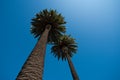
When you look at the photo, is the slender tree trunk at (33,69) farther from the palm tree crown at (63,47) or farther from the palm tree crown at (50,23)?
the palm tree crown at (63,47)

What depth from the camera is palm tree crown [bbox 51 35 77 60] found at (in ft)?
73.1

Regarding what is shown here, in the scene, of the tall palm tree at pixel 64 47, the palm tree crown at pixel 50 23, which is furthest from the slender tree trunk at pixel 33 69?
the tall palm tree at pixel 64 47

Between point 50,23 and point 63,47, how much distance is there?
6622mm

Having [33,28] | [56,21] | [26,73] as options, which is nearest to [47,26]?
[56,21]

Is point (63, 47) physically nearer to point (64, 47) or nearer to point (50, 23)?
point (64, 47)

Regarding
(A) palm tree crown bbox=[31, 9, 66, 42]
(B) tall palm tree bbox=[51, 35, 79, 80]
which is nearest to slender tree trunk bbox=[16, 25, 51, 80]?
(A) palm tree crown bbox=[31, 9, 66, 42]

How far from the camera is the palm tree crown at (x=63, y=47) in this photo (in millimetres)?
22280

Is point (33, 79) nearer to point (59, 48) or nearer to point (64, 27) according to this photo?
point (64, 27)

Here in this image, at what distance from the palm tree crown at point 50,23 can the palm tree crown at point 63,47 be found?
170 inches

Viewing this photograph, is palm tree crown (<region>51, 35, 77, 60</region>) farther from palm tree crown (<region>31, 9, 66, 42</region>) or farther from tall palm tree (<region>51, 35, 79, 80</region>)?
palm tree crown (<region>31, 9, 66, 42</region>)

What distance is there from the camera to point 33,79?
631 cm

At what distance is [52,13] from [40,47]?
8250 millimetres

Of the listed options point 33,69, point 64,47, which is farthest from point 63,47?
point 33,69

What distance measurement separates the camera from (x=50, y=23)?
54.4 ft
